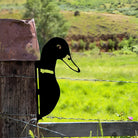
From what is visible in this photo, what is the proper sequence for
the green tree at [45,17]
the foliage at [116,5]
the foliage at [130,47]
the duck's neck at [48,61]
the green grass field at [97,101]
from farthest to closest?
the green tree at [45,17] < the foliage at [116,5] < the green grass field at [97,101] < the foliage at [130,47] < the duck's neck at [48,61]

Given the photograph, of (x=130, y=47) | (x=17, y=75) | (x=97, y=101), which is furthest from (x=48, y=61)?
(x=97, y=101)

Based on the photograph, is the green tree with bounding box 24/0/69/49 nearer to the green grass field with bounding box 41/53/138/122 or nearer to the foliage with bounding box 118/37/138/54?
the green grass field with bounding box 41/53/138/122

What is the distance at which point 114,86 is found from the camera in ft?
20.1

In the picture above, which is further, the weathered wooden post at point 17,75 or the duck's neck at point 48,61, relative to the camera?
the duck's neck at point 48,61

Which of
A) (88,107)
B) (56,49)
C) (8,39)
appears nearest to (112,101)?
(88,107)

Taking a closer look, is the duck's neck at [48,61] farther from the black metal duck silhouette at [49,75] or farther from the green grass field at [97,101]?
the green grass field at [97,101]

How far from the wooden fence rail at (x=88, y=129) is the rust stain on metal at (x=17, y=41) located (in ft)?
1.83

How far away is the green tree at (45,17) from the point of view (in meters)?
23.0

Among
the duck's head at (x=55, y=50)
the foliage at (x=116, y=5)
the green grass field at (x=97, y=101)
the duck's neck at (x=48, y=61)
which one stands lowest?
the green grass field at (x=97, y=101)

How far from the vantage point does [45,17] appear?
23.1 m

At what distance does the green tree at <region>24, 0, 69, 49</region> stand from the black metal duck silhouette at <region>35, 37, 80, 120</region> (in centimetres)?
2112

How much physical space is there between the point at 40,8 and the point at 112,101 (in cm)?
1928

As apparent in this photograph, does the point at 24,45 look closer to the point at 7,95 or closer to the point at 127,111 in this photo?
the point at 7,95

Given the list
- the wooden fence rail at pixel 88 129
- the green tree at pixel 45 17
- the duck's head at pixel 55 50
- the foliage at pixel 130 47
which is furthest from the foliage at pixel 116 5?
the green tree at pixel 45 17
